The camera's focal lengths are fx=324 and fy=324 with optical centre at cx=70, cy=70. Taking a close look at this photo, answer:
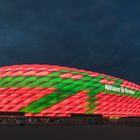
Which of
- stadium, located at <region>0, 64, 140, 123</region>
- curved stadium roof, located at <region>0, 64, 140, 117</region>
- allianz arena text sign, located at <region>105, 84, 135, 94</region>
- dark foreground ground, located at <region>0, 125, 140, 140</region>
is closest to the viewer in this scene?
dark foreground ground, located at <region>0, 125, 140, 140</region>

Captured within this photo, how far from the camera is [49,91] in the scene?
75312mm

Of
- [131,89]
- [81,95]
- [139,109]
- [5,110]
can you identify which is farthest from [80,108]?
[139,109]

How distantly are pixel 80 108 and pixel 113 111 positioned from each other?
544 inches

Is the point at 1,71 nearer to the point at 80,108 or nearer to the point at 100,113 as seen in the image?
the point at 80,108

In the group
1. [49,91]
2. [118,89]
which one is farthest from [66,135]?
[118,89]

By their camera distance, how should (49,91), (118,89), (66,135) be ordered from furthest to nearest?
1. (118,89)
2. (49,91)
3. (66,135)

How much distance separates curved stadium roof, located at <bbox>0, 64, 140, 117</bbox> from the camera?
248ft

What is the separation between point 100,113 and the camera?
8269cm

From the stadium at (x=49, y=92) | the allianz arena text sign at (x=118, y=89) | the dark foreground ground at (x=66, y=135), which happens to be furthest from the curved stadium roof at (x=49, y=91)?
the dark foreground ground at (x=66, y=135)

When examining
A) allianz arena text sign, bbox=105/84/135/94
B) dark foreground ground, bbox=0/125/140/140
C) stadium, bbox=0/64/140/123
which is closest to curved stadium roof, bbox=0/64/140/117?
stadium, bbox=0/64/140/123

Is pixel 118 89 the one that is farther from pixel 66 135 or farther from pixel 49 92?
pixel 66 135

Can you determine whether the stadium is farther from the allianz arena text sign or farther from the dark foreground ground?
the dark foreground ground

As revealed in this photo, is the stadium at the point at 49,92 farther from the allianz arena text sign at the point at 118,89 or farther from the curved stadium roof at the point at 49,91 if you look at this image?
the allianz arena text sign at the point at 118,89

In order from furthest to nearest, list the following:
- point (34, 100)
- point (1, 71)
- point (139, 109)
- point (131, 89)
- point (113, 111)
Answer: point (139, 109) < point (131, 89) < point (113, 111) < point (1, 71) < point (34, 100)
